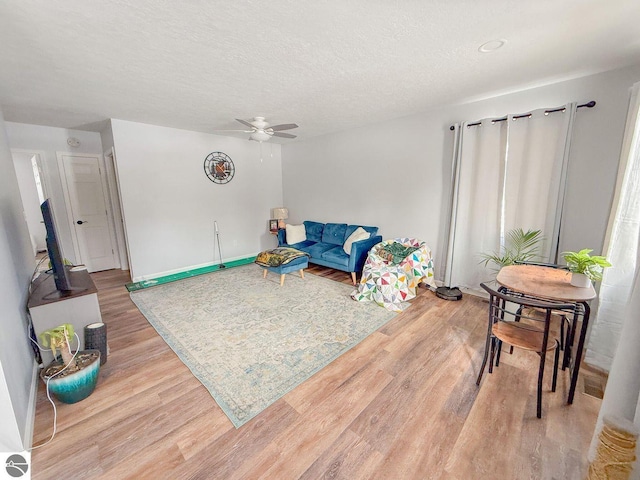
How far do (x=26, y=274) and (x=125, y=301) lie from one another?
1166mm

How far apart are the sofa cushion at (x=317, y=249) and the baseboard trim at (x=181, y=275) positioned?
1.46 metres

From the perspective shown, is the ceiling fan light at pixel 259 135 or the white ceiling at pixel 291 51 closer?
the white ceiling at pixel 291 51

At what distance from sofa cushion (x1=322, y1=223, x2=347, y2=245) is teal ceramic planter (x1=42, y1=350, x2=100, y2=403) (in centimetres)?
359

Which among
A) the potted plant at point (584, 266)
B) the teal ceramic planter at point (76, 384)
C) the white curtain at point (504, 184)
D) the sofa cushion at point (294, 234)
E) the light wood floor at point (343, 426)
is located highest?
the white curtain at point (504, 184)

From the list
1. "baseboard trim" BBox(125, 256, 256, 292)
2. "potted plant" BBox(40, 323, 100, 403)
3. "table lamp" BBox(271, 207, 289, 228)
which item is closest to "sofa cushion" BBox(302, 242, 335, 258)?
"table lamp" BBox(271, 207, 289, 228)

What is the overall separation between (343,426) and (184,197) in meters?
4.43

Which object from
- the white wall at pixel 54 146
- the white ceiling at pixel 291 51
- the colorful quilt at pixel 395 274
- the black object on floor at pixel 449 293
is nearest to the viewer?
the white ceiling at pixel 291 51

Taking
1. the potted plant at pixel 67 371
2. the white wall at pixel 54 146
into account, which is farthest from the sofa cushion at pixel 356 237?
the white wall at pixel 54 146

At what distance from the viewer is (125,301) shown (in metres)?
3.51

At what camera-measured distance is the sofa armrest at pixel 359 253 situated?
157 inches

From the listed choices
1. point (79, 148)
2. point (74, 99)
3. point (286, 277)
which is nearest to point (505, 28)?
point (286, 277)

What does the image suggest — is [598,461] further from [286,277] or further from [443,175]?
[286,277]

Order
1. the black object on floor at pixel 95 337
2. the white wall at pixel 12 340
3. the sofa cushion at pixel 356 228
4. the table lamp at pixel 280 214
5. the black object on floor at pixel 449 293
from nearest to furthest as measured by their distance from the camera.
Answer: the white wall at pixel 12 340
the black object on floor at pixel 95 337
the black object on floor at pixel 449 293
the sofa cushion at pixel 356 228
the table lamp at pixel 280 214

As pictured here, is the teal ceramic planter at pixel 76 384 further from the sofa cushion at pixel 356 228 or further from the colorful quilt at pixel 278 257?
the sofa cushion at pixel 356 228
